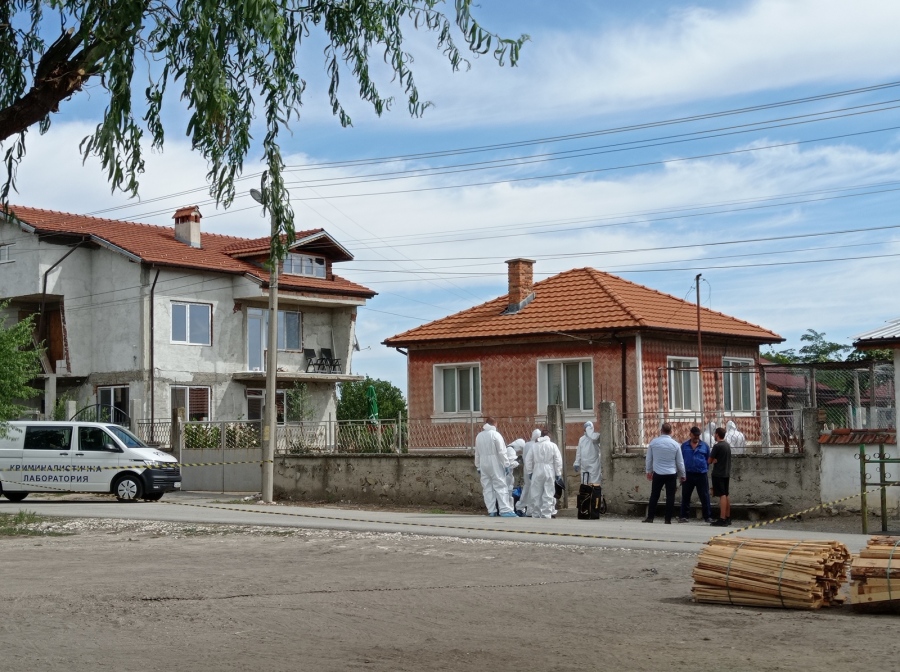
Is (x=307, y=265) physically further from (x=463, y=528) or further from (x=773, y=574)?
(x=773, y=574)

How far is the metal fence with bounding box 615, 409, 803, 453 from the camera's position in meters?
21.4

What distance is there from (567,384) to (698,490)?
31.9 ft

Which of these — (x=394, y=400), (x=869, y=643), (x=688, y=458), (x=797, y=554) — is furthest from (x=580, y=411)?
(x=394, y=400)

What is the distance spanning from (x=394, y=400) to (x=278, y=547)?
56076 millimetres

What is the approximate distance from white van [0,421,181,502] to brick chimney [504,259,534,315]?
1003 centimetres

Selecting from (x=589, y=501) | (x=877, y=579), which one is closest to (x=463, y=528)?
(x=589, y=501)

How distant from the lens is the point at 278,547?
17250 millimetres

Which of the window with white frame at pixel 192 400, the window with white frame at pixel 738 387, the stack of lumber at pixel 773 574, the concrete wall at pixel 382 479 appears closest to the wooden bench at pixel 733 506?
the concrete wall at pixel 382 479

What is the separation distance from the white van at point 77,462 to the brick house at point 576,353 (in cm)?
673

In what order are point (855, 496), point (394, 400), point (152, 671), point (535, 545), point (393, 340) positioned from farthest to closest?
point (394, 400) → point (393, 340) → point (855, 496) → point (535, 545) → point (152, 671)

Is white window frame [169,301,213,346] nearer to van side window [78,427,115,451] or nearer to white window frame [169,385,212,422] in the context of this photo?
white window frame [169,385,212,422]

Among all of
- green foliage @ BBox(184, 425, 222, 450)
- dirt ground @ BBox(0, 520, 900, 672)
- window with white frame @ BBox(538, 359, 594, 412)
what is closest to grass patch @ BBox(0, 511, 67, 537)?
dirt ground @ BBox(0, 520, 900, 672)

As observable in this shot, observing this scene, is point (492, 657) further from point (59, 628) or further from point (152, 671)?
point (59, 628)

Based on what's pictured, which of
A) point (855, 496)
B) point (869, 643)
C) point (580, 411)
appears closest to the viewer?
point (869, 643)
